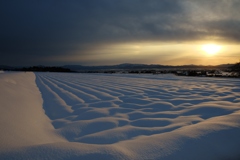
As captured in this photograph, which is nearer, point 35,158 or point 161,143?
point 35,158

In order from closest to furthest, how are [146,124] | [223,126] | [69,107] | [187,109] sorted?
[223,126]
[146,124]
[187,109]
[69,107]

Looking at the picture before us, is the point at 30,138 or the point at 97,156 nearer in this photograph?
the point at 97,156

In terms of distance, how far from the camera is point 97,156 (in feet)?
3.57

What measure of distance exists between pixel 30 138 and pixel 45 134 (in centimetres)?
23

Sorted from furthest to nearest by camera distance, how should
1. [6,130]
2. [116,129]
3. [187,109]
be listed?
[187,109] < [116,129] < [6,130]

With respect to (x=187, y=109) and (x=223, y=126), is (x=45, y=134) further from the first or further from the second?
(x=187, y=109)

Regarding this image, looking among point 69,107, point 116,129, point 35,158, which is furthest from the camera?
point 69,107

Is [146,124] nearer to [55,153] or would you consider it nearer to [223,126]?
[223,126]

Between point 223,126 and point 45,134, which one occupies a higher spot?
point 223,126

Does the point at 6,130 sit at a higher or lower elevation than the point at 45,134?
higher

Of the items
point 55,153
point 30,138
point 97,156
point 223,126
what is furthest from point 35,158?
point 223,126

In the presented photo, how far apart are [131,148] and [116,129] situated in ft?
1.59

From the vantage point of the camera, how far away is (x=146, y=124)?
185 centimetres

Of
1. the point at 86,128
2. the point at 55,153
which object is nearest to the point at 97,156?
the point at 55,153
